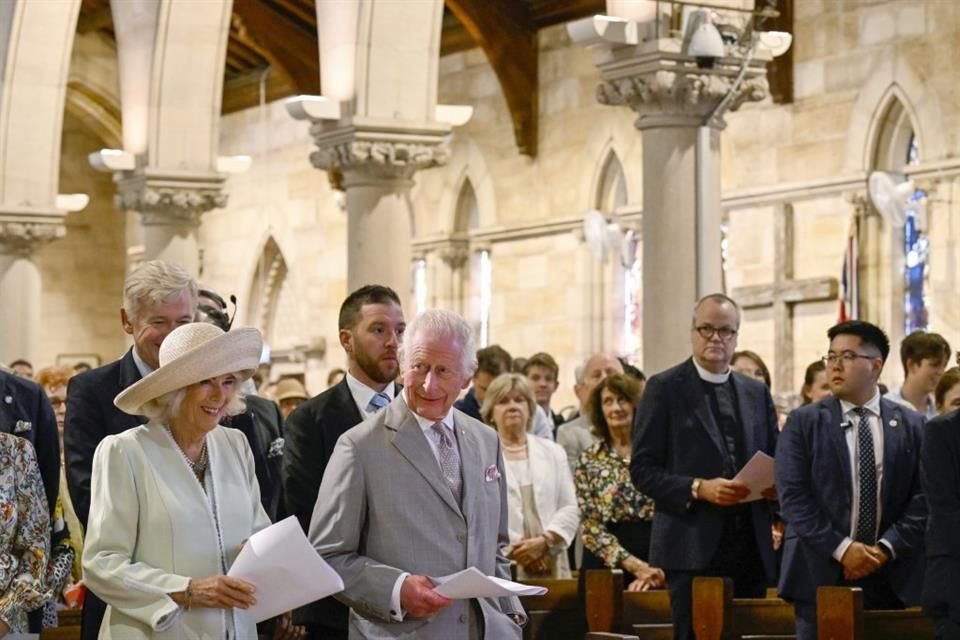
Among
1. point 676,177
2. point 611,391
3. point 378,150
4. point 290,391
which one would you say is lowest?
point 611,391

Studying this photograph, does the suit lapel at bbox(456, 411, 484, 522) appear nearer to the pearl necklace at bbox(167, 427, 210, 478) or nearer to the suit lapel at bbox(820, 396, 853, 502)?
the pearl necklace at bbox(167, 427, 210, 478)

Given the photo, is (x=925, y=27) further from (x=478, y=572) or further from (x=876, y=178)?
(x=478, y=572)

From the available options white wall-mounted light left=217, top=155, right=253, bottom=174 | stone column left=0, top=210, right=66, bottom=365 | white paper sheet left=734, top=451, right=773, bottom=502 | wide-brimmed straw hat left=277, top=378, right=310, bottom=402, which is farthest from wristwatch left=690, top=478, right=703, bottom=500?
stone column left=0, top=210, right=66, bottom=365

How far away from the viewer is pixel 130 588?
4254mm

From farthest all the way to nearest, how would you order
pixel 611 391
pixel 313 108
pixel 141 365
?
pixel 313 108, pixel 611 391, pixel 141 365

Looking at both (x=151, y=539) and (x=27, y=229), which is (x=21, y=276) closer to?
(x=27, y=229)

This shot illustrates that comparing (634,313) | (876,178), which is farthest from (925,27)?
(634,313)

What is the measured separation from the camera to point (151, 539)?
14.2 feet

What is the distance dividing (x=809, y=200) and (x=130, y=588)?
1277 centimetres

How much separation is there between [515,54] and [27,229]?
6.47 meters

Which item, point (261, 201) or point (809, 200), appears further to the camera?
point (261, 201)

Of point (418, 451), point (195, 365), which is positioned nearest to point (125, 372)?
point (195, 365)

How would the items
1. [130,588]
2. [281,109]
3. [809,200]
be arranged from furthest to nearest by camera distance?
[281,109]
[809,200]
[130,588]

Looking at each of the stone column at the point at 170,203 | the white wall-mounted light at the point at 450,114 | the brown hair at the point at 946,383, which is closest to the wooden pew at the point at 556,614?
the brown hair at the point at 946,383
